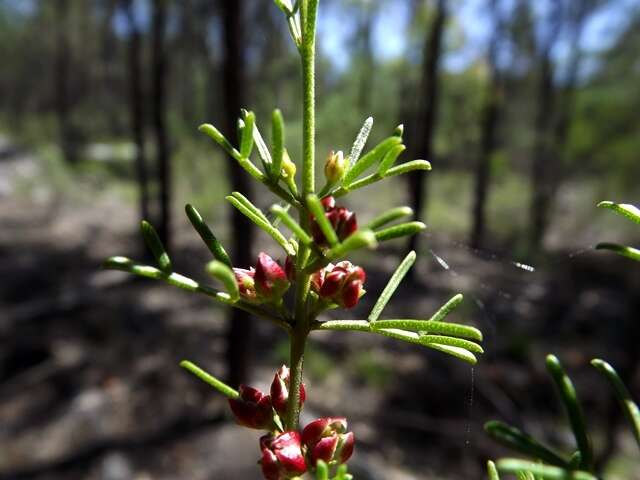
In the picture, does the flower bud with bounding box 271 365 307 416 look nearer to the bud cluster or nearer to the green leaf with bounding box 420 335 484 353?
the bud cluster

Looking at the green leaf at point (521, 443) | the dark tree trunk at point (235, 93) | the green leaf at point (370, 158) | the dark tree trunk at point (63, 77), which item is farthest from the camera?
the dark tree trunk at point (63, 77)

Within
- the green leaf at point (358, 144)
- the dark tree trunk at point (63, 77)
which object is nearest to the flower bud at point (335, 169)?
the green leaf at point (358, 144)

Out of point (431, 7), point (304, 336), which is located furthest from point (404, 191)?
point (304, 336)

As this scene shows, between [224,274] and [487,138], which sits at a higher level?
[487,138]

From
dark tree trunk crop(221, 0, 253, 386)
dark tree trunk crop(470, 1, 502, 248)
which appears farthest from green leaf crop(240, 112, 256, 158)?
dark tree trunk crop(470, 1, 502, 248)

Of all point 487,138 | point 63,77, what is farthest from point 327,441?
point 63,77

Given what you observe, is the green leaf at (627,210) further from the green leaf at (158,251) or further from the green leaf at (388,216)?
the green leaf at (158,251)

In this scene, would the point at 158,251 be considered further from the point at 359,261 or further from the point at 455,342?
the point at 359,261
